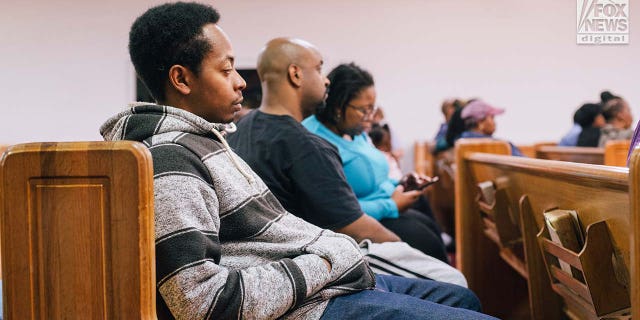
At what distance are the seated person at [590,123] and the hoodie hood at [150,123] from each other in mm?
4104

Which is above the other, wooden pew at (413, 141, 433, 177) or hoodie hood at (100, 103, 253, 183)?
hoodie hood at (100, 103, 253, 183)

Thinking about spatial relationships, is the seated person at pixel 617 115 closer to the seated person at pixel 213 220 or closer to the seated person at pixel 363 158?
the seated person at pixel 363 158

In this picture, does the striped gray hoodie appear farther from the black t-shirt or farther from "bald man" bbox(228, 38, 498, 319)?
the black t-shirt

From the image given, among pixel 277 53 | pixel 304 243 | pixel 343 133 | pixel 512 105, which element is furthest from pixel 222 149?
pixel 512 105

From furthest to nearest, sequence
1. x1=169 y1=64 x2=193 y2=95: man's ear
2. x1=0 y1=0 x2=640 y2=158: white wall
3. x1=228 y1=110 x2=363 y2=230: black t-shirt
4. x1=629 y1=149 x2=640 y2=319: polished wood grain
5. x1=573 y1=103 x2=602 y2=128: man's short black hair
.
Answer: x1=0 y1=0 x2=640 y2=158: white wall
x1=573 y1=103 x2=602 y2=128: man's short black hair
x1=228 y1=110 x2=363 y2=230: black t-shirt
x1=169 y1=64 x2=193 y2=95: man's ear
x1=629 y1=149 x2=640 y2=319: polished wood grain

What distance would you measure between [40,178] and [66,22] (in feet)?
20.3

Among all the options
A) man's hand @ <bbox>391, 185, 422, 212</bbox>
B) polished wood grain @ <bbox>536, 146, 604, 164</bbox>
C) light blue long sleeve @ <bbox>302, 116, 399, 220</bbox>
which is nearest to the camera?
light blue long sleeve @ <bbox>302, 116, 399, 220</bbox>

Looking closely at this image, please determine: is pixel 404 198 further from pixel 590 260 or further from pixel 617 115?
pixel 617 115

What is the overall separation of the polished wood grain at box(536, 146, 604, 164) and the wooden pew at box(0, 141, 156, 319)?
2561 millimetres

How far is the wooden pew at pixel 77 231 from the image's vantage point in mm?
881

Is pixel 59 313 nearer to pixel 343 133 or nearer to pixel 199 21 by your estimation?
pixel 199 21

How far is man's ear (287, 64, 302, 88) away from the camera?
6.83 ft
